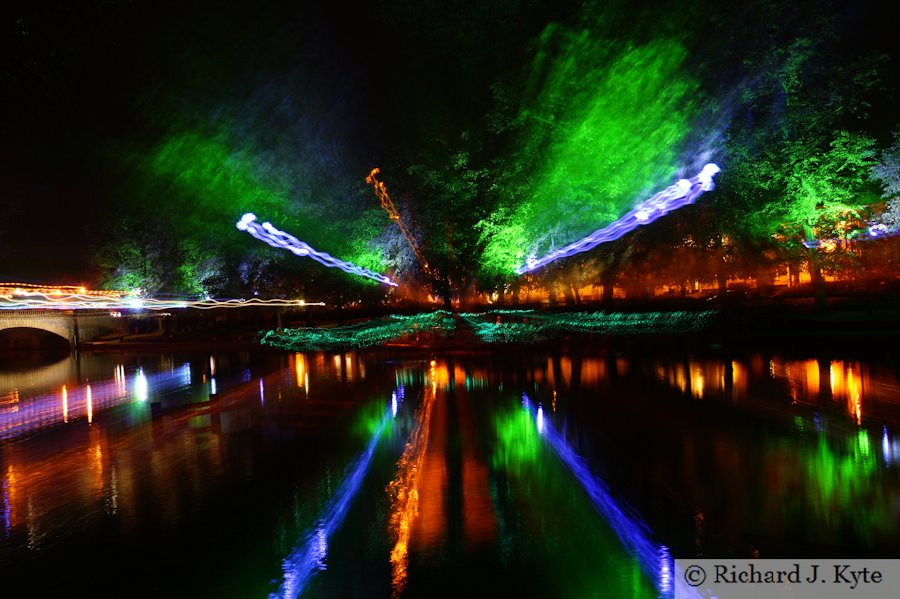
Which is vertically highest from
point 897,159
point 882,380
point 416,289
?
point 897,159

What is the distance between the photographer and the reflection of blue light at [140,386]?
16808 mm

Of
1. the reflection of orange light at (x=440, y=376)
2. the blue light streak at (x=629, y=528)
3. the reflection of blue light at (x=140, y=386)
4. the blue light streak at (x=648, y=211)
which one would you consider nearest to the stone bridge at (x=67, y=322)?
the reflection of blue light at (x=140, y=386)

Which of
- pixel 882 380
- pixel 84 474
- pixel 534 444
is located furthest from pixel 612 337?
pixel 84 474

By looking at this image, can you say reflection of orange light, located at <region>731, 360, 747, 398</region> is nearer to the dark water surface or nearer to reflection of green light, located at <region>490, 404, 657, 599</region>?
the dark water surface

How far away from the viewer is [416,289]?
106 feet

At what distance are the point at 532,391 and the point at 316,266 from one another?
2213cm

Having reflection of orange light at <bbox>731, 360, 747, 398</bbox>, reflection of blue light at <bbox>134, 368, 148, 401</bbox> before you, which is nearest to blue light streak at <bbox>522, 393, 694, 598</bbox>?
reflection of orange light at <bbox>731, 360, 747, 398</bbox>

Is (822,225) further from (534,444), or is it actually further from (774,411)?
(534,444)

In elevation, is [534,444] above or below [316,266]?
below

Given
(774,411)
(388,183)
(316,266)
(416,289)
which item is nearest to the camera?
(774,411)

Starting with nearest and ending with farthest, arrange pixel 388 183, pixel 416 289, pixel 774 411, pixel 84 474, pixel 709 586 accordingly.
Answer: pixel 709 586, pixel 84 474, pixel 774 411, pixel 388 183, pixel 416 289

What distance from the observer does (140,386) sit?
1938 centimetres

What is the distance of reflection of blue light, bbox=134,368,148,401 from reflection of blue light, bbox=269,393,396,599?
10403mm

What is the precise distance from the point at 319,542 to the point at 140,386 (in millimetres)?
15665
